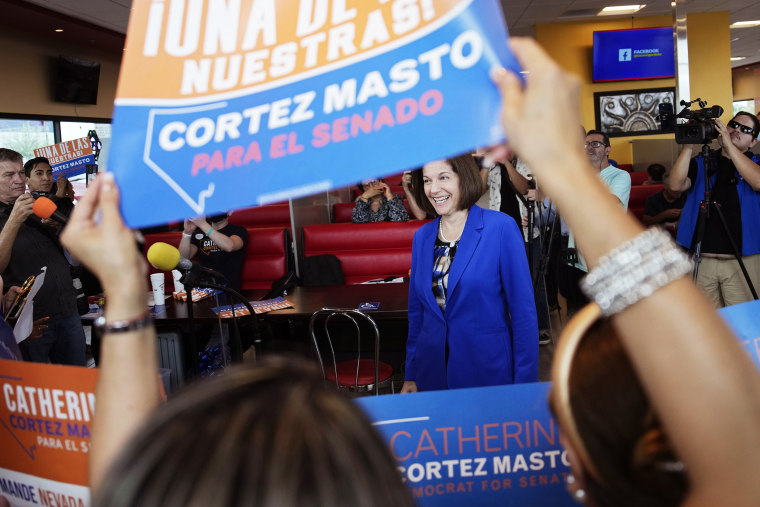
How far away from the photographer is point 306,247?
5609 millimetres

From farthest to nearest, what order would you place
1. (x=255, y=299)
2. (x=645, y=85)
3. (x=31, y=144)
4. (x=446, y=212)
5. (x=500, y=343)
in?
(x=645, y=85) < (x=31, y=144) < (x=255, y=299) < (x=446, y=212) < (x=500, y=343)

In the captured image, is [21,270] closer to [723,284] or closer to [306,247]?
[306,247]

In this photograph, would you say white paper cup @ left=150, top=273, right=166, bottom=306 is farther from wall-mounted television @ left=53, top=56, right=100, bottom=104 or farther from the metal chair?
wall-mounted television @ left=53, top=56, right=100, bottom=104

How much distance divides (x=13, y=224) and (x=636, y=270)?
11.6 ft

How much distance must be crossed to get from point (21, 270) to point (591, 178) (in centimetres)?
378

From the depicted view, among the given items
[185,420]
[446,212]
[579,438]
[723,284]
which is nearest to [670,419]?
[579,438]

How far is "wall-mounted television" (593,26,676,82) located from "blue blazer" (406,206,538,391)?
9649 mm

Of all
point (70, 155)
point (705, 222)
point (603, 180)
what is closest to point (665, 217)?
point (705, 222)

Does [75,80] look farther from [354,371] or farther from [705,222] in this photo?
[705,222]

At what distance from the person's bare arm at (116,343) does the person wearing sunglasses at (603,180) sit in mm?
3159

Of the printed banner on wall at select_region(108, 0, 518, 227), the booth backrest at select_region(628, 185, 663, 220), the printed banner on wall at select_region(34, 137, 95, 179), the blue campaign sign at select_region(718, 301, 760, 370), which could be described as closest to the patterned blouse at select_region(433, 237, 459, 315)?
the blue campaign sign at select_region(718, 301, 760, 370)

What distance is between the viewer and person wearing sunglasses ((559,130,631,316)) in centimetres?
418

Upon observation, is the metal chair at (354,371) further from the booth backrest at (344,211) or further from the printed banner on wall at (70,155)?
the printed banner on wall at (70,155)

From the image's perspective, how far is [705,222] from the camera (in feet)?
11.9
